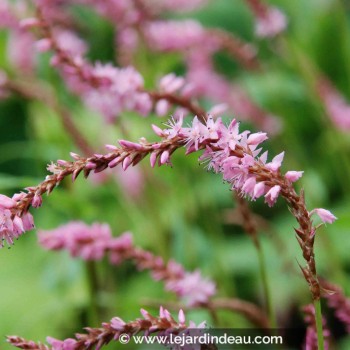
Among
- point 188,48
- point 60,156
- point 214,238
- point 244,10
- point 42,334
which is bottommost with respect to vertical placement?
point 42,334

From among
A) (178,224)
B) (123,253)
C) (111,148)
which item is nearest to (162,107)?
(123,253)

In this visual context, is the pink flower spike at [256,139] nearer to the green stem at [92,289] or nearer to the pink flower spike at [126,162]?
the pink flower spike at [126,162]

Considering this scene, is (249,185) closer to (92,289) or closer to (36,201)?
(36,201)

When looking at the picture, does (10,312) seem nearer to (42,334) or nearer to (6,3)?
(42,334)

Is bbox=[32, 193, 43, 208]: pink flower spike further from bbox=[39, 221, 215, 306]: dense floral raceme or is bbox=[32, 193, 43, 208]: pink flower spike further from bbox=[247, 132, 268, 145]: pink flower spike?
bbox=[39, 221, 215, 306]: dense floral raceme

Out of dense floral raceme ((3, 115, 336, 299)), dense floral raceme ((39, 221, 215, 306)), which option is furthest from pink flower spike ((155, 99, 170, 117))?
dense floral raceme ((3, 115, 336, 299))

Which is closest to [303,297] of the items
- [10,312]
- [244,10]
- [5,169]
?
[10,312]
